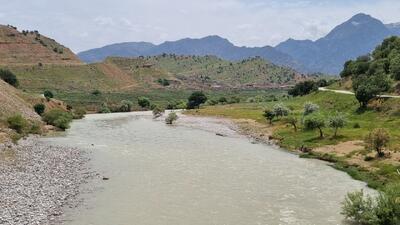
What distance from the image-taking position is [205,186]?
1973 inches

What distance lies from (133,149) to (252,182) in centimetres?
3080

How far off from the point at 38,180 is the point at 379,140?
A: 1685 inches

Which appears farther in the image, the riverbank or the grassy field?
the grassy field

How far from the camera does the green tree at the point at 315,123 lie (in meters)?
83.3

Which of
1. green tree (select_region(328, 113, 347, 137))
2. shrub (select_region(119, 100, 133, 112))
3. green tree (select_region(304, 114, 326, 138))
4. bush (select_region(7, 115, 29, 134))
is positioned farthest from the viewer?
shrub (select_region(119, 100, 133, 112))

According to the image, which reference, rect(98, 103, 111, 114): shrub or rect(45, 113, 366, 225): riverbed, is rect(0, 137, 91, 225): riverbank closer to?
rect(45, 113, 366, 225): riverbed

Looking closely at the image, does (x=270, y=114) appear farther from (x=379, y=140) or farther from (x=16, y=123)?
(x=16, y=123)

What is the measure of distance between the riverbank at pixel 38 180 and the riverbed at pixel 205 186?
1.75 metres

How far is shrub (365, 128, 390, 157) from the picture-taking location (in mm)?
61094

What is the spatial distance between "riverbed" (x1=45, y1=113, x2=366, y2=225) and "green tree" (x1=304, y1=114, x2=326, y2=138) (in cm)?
999

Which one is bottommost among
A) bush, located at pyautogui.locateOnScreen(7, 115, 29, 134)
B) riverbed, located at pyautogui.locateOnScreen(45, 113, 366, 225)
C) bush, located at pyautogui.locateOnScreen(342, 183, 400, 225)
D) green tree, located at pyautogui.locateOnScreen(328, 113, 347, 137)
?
riverbed, located at pyautogui.locateOnScreen(45, 113, 366, 225)

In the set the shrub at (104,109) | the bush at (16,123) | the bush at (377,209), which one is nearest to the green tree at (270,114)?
the bush at (16,123)

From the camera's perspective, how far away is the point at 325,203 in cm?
4303

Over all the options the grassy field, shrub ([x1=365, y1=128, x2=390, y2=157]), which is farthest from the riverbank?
shrub ([x1=365, y1=128, x2=390, y2=157])
